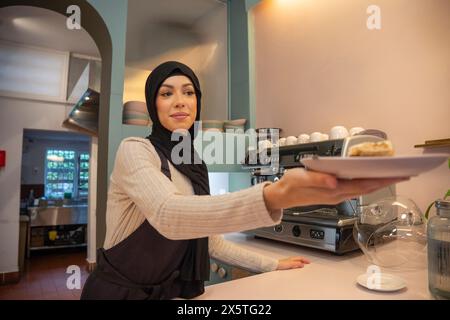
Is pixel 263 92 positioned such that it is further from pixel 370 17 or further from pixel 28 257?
pixel 28 257

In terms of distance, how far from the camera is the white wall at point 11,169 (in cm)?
359

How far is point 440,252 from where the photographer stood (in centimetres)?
77

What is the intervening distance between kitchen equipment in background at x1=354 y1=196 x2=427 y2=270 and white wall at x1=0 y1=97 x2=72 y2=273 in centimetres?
403

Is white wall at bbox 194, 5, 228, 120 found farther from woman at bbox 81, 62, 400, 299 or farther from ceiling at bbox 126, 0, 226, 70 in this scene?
woman at bbox 81, 62, 400, 299

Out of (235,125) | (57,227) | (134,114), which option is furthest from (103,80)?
(57,227)

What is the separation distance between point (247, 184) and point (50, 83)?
3.49 metres

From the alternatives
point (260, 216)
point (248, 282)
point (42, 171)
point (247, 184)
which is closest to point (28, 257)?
point (42, 171)

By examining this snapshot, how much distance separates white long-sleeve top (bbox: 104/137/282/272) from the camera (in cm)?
54

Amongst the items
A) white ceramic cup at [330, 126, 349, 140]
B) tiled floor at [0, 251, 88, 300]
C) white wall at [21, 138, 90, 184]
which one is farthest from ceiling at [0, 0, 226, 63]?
white wall at [21, 138, 90, 184]

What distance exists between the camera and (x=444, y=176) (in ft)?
4.05

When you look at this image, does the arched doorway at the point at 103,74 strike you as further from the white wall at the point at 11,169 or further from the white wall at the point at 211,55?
the white wall at the point at 11,169

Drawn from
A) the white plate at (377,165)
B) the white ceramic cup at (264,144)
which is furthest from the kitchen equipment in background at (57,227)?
the white plate at (377,165)
